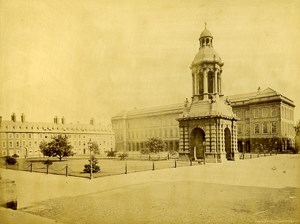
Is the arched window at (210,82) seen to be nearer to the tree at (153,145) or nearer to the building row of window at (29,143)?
the tree at (153,145)

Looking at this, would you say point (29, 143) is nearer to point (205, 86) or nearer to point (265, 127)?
point (205, 86)

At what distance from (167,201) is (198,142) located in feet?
53.6

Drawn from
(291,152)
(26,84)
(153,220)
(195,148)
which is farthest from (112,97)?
(291,152)

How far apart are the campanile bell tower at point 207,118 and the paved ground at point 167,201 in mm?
10263

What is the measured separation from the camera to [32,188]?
11.7m

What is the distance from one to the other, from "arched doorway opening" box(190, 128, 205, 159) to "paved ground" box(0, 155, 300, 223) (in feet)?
38.2

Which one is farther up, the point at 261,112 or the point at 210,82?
the point at 210,82

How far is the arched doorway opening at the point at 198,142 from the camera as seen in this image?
24.8m

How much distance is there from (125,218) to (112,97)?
5.86m

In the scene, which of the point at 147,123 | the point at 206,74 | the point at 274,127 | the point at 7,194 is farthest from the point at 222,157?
the point at 7,194

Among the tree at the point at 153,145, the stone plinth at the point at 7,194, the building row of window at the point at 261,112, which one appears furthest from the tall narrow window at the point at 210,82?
the stone plinth at the point at 7,194

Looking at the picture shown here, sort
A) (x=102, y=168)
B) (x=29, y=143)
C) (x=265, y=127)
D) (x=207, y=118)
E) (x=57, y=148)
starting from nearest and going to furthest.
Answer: (x=102, y=168) → (x=207, y=118) → (x=57, y=148) → (x=265, y=127) → (x=29, y=143)

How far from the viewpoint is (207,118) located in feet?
77.3

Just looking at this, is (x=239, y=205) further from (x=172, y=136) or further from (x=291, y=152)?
(x=172, y=136)
